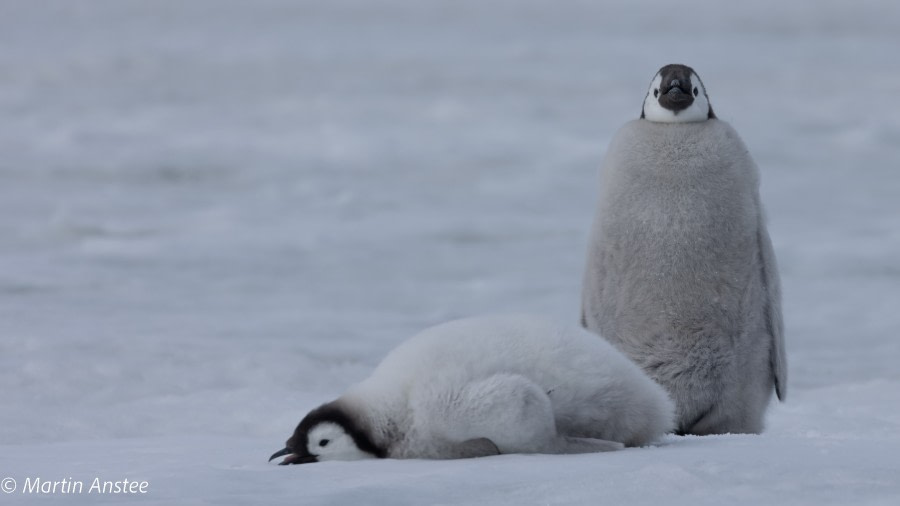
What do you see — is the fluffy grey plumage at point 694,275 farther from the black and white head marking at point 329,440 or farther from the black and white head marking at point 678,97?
the black and white head marking at point 329,440

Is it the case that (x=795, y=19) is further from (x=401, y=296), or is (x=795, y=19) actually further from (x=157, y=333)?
(x=157, y=333)

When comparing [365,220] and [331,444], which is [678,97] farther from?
[365,220]

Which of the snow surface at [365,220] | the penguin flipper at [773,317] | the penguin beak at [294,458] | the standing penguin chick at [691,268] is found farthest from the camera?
the penguin flipper at [773,317]

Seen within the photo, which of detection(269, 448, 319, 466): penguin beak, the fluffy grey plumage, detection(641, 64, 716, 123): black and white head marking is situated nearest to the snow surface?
detection(269, 448, 319, 466): penguin beak

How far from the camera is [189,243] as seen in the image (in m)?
7.43

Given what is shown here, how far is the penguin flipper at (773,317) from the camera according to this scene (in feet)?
11.3

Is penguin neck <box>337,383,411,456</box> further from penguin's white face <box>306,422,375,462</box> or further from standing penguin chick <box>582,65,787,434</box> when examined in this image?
standing penguin chick <box>582,65,787,434</box>

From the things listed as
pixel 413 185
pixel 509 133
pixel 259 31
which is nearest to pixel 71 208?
pixel 413 185

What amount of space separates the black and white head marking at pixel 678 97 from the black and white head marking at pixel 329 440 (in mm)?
1484

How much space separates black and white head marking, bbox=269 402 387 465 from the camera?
241 cm

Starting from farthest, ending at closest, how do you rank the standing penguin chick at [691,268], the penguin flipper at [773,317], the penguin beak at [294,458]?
the penguin flipper at [773,317], the standing penguin chick at [691,268], the penguin beak at [294,458]

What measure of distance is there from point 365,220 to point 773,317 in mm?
5080

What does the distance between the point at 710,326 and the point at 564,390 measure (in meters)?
1.01

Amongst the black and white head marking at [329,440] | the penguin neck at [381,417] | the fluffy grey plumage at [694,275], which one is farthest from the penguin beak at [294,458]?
the fluffy grey plumage at [694,275]
